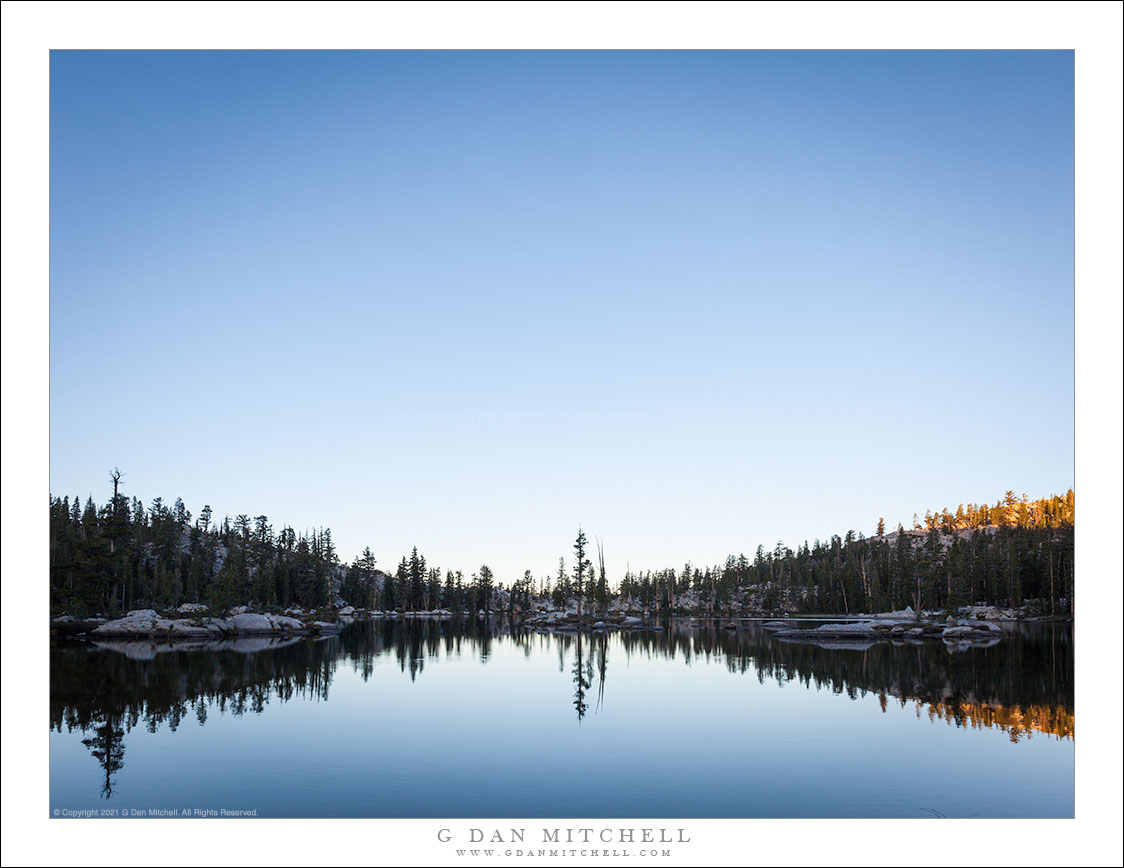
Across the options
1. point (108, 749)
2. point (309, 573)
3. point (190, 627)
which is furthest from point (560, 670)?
point (309, 573)

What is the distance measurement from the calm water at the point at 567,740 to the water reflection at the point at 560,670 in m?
0.27

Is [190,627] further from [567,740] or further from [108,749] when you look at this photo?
[567,740]

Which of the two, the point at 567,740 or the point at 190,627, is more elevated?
the point at 567,740

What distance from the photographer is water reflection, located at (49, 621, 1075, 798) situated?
31141mm

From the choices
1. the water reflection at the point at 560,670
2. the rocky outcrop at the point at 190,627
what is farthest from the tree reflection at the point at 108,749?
the rocky outcrop at the point at 190,627

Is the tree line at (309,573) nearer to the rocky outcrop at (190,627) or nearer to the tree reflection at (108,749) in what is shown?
the rocky outcrop at (190,627)

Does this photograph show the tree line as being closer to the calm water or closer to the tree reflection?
the calm water

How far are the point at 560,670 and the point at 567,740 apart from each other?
28.0m

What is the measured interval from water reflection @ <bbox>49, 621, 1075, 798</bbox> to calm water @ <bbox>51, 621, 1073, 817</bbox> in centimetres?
27

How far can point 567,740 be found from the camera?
28344 millimetres

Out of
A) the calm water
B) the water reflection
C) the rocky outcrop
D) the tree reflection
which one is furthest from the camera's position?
the rocky outcrop

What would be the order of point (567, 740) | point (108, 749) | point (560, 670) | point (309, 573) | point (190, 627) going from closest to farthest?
point (108, 749) → point (567, 740) → point (560, 670) → point (190, 627) → point (309, 573)

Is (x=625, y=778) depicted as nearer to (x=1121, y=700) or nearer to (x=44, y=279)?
(x=1121, y=700)

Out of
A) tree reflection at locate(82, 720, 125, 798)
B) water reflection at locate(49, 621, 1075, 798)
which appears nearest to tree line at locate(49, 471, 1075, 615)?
water reflection at locate(49, 621, 1075, 798)
